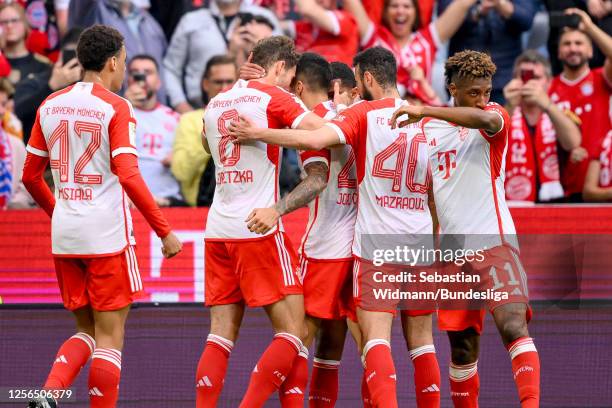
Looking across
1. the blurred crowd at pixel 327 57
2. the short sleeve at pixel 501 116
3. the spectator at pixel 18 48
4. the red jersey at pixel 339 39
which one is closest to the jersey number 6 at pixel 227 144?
the short sleeve at pixel 501 116

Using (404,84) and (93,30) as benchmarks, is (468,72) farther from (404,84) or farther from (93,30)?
(404,84)

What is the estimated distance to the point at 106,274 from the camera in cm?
679

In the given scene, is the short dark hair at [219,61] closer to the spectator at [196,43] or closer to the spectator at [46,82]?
the spectator at [196,43]

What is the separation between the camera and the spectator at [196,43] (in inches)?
455

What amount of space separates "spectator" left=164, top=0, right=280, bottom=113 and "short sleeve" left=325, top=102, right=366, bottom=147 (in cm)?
494

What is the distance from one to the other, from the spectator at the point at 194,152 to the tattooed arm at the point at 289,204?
12.0ft

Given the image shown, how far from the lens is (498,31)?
1156 cm

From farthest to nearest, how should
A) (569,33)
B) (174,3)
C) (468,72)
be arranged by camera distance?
(174,3) < (569,33) < (468,72)

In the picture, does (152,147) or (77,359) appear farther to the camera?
(152,147)

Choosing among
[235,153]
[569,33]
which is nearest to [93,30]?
[235,153]

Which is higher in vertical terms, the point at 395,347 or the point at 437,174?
the point at 437,174

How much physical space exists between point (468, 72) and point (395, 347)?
2845 mm

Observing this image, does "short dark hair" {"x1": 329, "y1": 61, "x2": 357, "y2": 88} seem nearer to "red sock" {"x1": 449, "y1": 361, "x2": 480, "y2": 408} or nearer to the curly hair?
the curly hair

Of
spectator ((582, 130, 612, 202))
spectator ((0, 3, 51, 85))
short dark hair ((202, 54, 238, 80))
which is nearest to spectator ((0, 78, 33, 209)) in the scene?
spectator ((0, 3, 51, 85))
